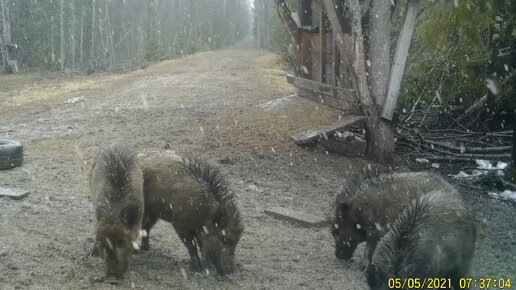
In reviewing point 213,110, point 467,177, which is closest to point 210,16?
point 213,110

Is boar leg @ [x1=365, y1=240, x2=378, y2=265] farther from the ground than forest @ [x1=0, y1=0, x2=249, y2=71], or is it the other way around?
forest @ [x1=0, y1=0, x2=249, y2=71]

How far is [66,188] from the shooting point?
27.4ft

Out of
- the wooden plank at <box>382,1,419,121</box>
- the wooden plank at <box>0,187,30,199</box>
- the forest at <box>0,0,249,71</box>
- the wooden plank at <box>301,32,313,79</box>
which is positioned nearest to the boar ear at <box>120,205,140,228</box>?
the wooden plank at <box>0,187,30,199</box>

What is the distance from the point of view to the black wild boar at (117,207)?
192 inches

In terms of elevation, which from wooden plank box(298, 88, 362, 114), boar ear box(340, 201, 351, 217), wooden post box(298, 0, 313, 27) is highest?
wooden post box(298, 0, 313, 27)

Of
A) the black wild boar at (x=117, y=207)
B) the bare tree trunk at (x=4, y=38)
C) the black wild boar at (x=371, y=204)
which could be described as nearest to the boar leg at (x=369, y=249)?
the black wild boar at (x=371, y=204)

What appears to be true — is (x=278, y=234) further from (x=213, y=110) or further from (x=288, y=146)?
(x=213, y=110)

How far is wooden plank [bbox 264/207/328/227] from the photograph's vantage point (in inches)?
300

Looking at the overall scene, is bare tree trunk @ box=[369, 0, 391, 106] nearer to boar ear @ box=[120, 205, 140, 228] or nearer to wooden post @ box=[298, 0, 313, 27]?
wooden post @ box=[298, 0, 313, 27]

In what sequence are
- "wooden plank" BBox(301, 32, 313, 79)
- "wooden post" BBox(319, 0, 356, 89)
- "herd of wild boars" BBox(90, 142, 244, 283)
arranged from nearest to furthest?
"herd of wild boars" BBox(90, 142, 244, 283) < "wooden post" BBox(319, 0, 356, 89) < "wooden plank" BBox(301, 32, 313, 79)

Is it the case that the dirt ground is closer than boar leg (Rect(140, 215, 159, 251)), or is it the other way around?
the dirt ground

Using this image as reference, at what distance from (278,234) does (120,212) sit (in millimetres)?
2782

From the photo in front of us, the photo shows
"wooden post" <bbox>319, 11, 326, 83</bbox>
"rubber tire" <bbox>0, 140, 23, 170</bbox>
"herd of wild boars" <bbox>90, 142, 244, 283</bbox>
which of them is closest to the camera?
"herd of wild boars" <bbox>90, 142, 244, 283</bbox>

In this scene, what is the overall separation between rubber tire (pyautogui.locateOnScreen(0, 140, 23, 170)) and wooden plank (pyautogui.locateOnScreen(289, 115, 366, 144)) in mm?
5089
